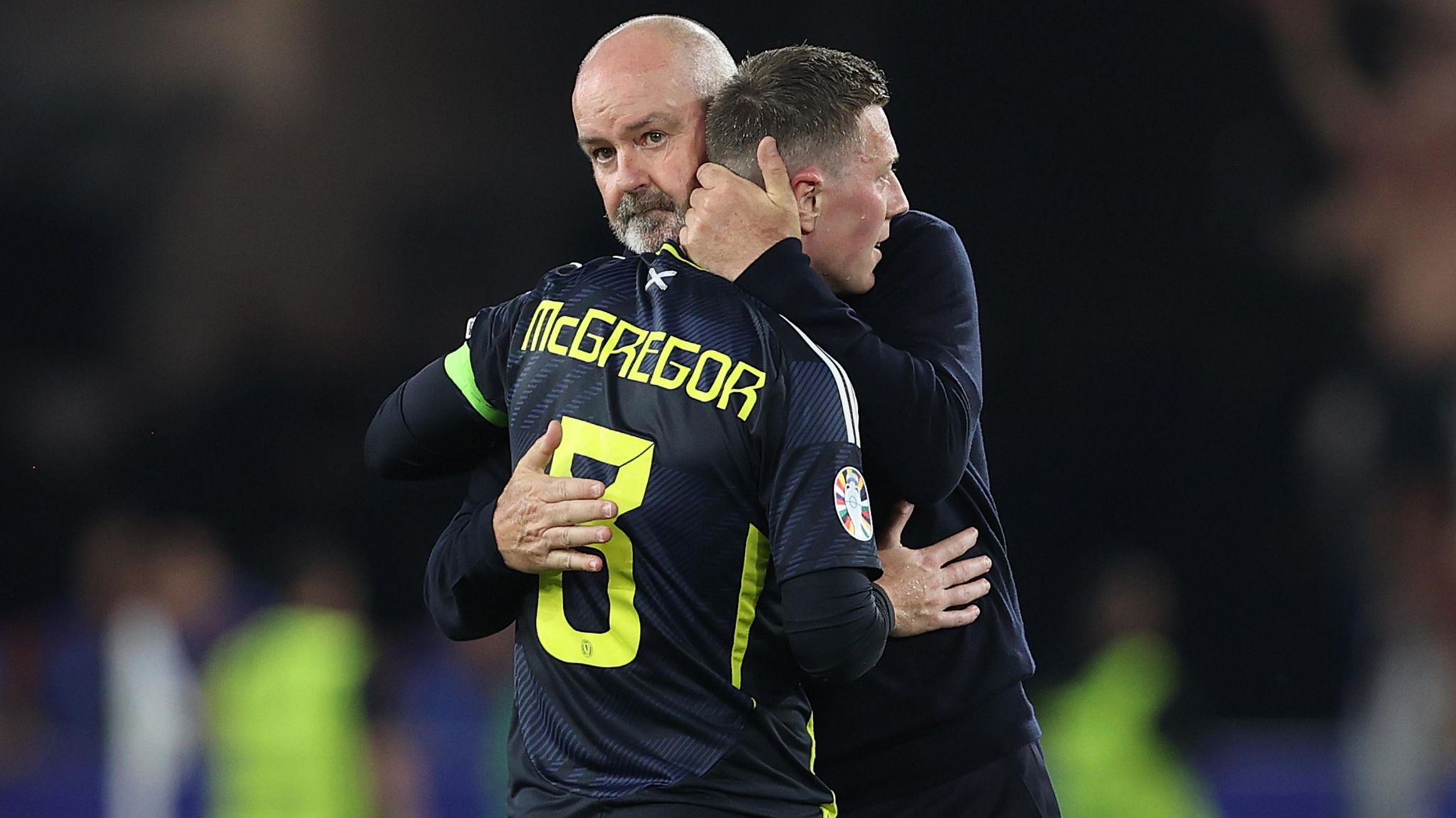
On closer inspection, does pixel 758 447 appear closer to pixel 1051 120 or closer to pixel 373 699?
pixel 373 699

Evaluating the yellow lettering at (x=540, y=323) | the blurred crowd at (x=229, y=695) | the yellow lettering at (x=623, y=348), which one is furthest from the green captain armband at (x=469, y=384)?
the blurred crowd at (x=229, y=695)

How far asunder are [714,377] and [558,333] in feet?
0.64

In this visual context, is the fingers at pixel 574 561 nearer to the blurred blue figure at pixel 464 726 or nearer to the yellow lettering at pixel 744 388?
the yellow lettering at pixel 744 388

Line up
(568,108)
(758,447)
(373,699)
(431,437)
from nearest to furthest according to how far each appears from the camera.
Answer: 1. (758,447)
2. (431,437)
3. (373,699)
4. (568,108)

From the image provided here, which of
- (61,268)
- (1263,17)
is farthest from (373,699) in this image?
(1263,17)

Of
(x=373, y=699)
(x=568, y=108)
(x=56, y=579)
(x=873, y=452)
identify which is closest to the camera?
(x=873, y=452)

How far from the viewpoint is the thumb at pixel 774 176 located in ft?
5.84

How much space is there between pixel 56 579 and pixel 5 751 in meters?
0.75

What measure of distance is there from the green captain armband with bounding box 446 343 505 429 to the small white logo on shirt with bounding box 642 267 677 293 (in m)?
Answer: 0.25

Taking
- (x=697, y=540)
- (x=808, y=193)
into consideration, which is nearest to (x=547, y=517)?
(x=697, y=540)

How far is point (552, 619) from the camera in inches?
67.4

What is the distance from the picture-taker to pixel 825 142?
1.82 m

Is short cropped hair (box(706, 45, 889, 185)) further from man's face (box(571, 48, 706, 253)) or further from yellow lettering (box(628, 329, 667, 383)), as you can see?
yellow lettering (box(628, 329, 667, 383))

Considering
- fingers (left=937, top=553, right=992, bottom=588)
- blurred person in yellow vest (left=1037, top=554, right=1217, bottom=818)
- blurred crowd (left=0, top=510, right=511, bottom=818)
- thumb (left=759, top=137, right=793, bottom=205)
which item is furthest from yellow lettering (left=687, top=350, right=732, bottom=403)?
blurred person in yellow vest (left=1037, top=554, right=1217, bottom=818)
